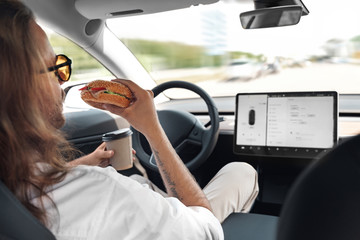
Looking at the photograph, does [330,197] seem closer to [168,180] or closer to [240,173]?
[168,180]

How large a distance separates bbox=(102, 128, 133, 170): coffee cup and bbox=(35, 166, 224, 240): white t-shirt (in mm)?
743

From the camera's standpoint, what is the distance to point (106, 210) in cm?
97

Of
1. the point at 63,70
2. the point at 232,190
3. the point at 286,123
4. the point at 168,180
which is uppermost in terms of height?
the point at 63,70

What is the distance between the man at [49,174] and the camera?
90cm

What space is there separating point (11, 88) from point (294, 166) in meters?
1.88

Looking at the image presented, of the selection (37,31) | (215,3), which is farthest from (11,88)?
(215,3)

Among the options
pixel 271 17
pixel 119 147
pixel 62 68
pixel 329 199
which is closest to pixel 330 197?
pixel 329 199

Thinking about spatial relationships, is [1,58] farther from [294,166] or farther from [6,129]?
[294,166]

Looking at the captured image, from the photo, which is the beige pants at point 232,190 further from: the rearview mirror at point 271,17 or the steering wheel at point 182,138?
the rearview mirror at point 271,17

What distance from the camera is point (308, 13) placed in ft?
7.41

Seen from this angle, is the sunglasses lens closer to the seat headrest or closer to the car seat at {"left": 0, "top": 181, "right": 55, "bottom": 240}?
the car seat at {"left": 0, "top": 181, "right": 55, "bottom": 240}

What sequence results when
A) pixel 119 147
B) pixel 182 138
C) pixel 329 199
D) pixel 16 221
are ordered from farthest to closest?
1. pixel 182 138
2. pixel 119 147
3. pixel 16 221
4. pixel 329 199

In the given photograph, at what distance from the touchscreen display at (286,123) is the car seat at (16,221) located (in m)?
1.61

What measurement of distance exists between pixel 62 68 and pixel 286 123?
4.62 feet
